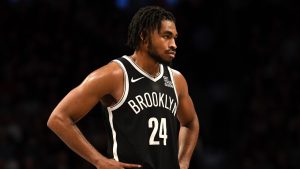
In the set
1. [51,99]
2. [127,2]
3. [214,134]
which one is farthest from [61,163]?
[127,2]

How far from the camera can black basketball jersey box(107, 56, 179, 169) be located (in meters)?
3.54

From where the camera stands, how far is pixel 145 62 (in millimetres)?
3762

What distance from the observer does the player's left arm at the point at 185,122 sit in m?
3.96

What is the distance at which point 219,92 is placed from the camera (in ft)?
29.2

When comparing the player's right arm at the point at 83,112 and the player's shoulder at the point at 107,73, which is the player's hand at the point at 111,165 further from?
the player's shoulder at the point at 107,73

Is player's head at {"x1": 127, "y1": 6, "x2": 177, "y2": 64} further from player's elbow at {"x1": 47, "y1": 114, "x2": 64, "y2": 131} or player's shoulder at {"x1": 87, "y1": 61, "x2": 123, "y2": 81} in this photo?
player's elbow at {"x1": 47, "y1": 114, "x2": 64, "y2": 131}

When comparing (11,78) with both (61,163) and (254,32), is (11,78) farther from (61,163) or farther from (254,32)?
(254,32)

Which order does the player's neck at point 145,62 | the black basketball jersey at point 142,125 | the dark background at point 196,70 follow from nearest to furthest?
the black basketball jersey at point 142,125 < the player's neck at point 145,62 < the dark background at point 196,70

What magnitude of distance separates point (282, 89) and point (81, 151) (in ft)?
16.9

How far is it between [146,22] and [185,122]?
75cm

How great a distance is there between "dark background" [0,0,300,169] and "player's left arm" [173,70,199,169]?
331 cm

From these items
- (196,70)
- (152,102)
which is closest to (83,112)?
(152,102)

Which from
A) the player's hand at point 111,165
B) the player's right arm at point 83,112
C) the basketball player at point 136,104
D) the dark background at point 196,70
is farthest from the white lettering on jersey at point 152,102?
the dark background at point 196,70

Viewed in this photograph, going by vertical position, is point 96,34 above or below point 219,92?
above
